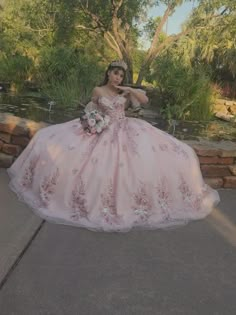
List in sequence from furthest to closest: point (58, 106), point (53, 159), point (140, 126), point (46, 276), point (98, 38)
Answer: point (98, 38) < point (58, 106) < point (140, 126) < point (53, 159) < point (46, 276)

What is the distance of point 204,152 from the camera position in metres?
4.98

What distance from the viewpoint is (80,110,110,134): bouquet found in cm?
425

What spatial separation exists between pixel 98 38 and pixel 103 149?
15645mm

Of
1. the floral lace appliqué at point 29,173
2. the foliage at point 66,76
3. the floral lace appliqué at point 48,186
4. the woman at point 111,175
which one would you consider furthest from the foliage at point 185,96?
the floral lace appliqué at point 48,186

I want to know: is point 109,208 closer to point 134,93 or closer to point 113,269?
point 113,269

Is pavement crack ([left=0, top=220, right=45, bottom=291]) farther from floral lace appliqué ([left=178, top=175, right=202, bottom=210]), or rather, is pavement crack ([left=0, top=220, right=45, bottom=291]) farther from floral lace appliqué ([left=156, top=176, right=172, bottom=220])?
floral lace appliqué ([left=178, top=175, right=202, bottom=210])

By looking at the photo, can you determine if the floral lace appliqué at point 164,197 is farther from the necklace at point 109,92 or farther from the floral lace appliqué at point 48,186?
the necklace at point 109,92

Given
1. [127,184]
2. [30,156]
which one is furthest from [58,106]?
[127,184]

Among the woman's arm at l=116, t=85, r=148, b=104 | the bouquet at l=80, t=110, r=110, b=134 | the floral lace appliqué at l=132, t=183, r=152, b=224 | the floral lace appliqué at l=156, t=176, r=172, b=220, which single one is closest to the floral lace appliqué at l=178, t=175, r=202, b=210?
the floral lace appliqué at l=156, t=176, r=172, b=220

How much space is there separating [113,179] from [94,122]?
0.73 m

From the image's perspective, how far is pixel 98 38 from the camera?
738 inches

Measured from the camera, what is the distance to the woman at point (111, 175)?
12.3 ft

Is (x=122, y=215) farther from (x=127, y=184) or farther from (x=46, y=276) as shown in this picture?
(x=46, y=276)

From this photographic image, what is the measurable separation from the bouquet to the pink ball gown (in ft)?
0.19
